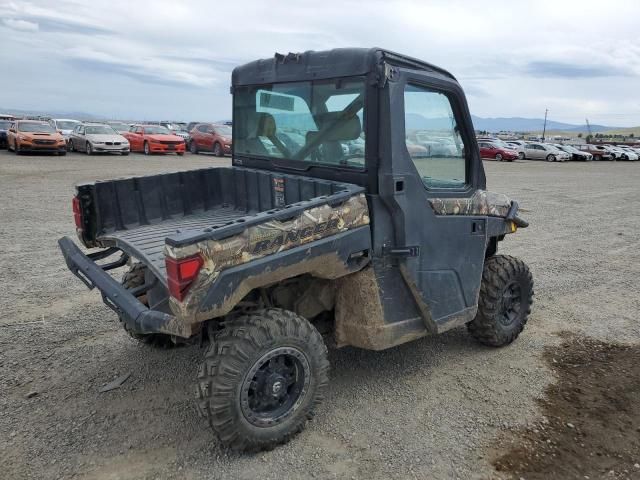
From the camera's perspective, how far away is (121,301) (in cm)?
314

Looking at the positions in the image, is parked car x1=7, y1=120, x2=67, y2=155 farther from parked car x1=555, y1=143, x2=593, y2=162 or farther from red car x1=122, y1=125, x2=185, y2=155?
parked car x1=555, y1=143, x2=593, y2=162

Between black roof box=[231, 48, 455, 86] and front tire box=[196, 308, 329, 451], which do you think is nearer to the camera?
front tire box=[196, 308, 329, 451]

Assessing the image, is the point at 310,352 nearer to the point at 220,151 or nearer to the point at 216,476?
the point at 216,476

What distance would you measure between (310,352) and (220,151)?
75.9 ft

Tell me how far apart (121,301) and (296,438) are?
1378 mm

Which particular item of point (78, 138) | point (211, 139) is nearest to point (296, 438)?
point (211, 139)

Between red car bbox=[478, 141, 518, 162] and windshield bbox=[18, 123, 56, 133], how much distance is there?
25719 millimetres

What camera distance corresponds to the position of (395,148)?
10.9 feet

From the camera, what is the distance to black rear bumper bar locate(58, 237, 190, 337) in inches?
111

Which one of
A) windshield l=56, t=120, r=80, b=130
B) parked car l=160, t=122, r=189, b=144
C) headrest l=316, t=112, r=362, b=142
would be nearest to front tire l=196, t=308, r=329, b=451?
headrest l=316, t=112, r=362, b=142

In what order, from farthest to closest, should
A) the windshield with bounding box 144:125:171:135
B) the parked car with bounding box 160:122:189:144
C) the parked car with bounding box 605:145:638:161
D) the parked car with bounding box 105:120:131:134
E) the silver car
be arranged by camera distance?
the parked car with bounding box 605:145:638:161
the parked car with bounding box 160:122:189:144
the parked car with bounding box 105:120:131:134
the windshield with bounding box 144:125:171:135
the silver car

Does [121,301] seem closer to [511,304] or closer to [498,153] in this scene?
[511,304]

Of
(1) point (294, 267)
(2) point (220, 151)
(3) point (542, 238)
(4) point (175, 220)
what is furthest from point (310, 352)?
(2) point (220, 151)

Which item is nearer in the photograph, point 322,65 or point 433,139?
point 322,65
